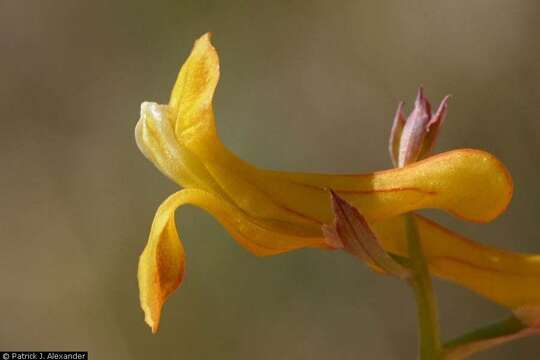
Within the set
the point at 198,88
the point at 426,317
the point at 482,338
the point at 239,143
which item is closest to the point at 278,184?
the point at 198,88

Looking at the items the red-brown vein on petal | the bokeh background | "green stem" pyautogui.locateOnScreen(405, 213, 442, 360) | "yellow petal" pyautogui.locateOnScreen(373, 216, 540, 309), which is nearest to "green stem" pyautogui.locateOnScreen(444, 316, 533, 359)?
"green stem" pyautogui.locateOnScreen(405, 213, 442, 360)

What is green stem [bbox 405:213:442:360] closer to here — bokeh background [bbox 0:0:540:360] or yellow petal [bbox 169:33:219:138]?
yellow petal [bbox 169:33:219:138]

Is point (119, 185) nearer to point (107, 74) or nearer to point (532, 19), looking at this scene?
point (107, 74)

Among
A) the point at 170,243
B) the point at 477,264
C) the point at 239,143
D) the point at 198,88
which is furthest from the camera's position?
the point at 239,143

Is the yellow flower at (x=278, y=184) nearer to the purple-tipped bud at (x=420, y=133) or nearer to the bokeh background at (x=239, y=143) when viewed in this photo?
the purple-tipped bud at (x=420, y=133)

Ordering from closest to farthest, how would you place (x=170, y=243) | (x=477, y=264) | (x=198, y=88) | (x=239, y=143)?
(x=170, y=243)
(x=198, y=88)
(x=477, y=264)
(x=239, y=143)

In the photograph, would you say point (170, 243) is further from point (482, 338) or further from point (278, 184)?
point (482, 338)
